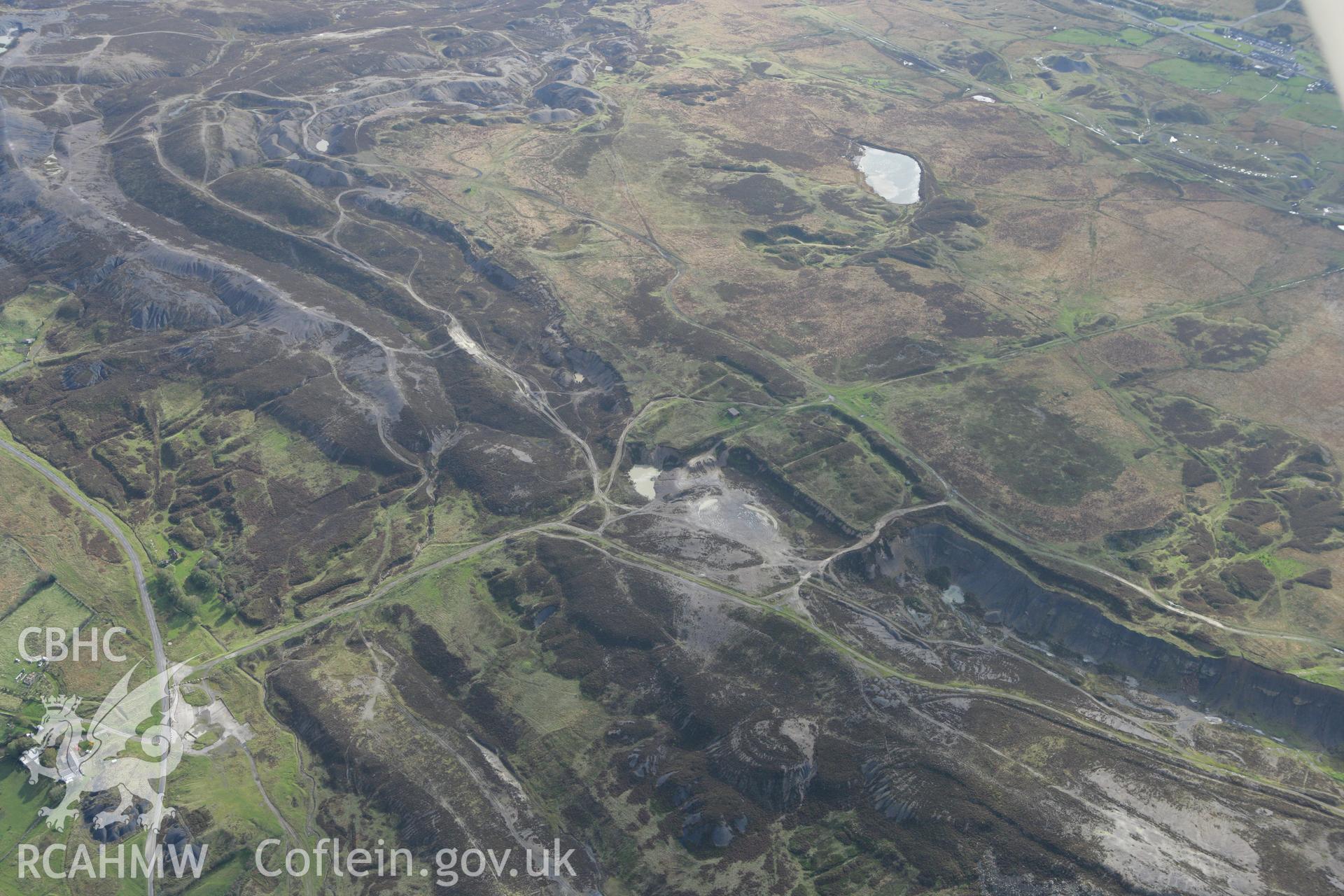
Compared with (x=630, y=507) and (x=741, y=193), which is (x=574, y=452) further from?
(x=741, y=193)

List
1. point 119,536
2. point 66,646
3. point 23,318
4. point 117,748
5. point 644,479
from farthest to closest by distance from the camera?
point 23,318, point 644,479, point 119,536, point 66,646, point 117,748

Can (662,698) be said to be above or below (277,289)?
below

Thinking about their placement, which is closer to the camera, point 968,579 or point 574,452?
point 968,579

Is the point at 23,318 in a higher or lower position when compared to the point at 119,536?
higher

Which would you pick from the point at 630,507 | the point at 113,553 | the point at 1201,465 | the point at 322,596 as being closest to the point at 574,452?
the point at 630,507

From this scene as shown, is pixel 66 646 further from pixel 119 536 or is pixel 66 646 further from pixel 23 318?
pixel 23 318

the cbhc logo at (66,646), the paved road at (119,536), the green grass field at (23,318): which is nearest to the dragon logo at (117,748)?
the paved road at (119,536)

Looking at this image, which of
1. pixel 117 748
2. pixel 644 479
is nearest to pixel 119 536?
pixel 117 748
